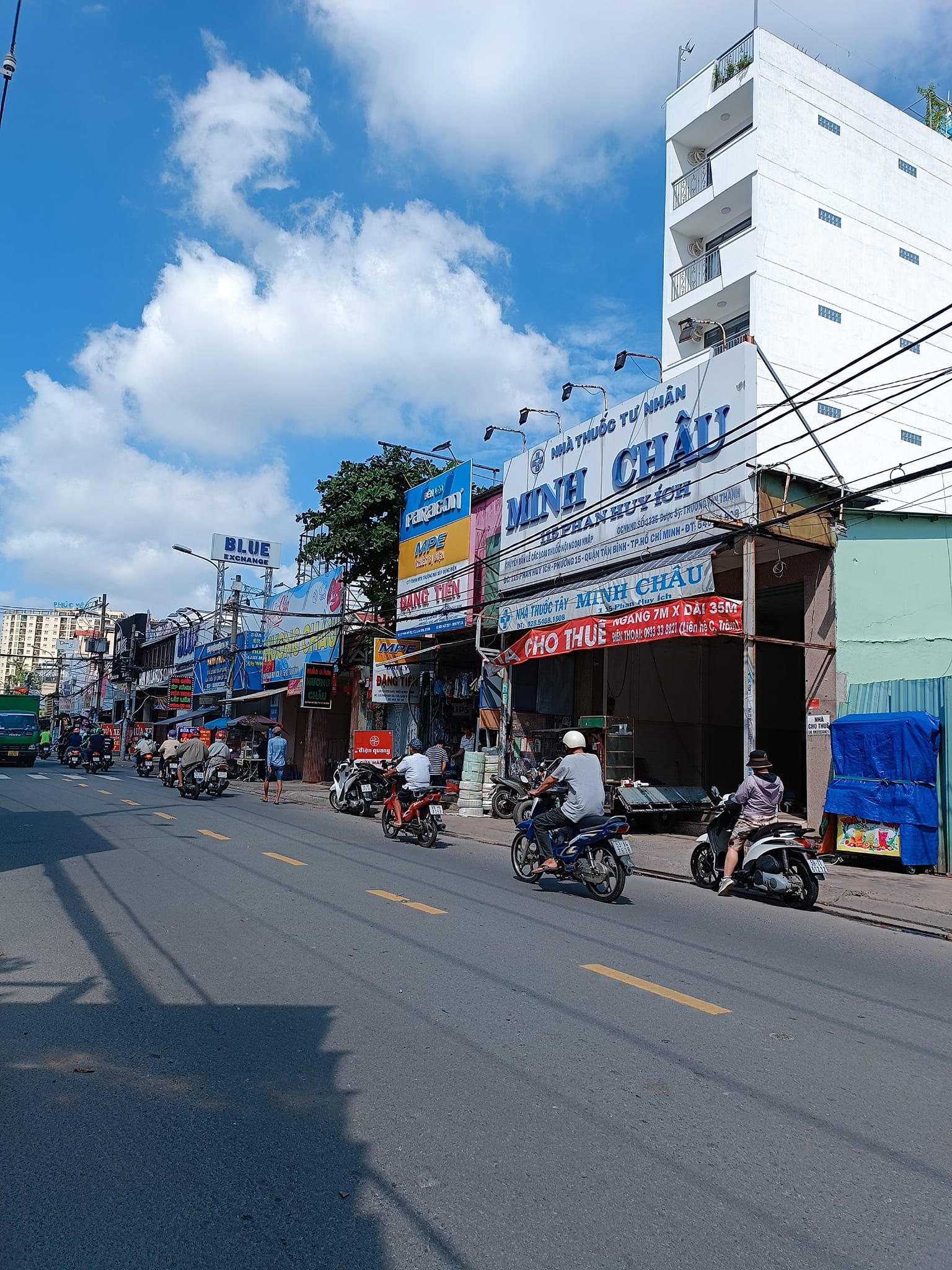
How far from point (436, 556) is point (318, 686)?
798 cm

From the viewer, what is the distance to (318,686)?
102 ft

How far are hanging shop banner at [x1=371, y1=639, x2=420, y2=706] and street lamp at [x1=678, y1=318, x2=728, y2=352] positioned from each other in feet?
61.0

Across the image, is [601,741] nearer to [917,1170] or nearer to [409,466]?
[409,466]

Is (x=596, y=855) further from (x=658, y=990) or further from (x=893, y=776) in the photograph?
(x=893, y=776)

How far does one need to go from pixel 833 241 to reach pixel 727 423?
24446mm

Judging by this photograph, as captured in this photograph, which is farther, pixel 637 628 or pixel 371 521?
pixel 371 521

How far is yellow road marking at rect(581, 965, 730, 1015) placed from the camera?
5.83 metres

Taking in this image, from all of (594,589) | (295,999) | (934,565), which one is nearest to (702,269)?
(594,589)

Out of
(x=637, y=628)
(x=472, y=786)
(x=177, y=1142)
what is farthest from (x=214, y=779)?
(x=177, y=1142)

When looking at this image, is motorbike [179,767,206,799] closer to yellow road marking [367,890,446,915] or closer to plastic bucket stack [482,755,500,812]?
plastic bucket stack [482,755,500,812]

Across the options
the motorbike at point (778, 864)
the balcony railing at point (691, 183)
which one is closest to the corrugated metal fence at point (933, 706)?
the motorbike at point (778, 864)

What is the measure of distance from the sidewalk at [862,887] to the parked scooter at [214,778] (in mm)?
7789

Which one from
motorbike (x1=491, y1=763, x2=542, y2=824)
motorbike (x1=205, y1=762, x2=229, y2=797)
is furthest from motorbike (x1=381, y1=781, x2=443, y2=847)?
motorbike (x1=205, y1=762, x2=229, y2=797)

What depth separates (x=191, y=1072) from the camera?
4500 mm
